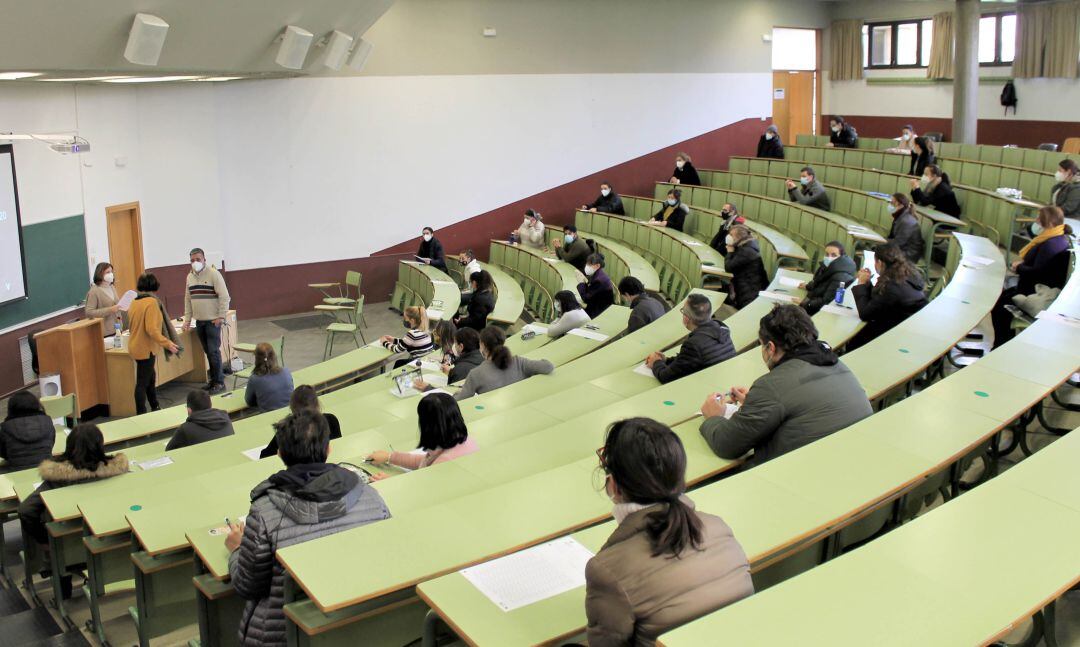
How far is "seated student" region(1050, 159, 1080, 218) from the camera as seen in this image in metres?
10.5

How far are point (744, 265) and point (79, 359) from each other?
6673 mm

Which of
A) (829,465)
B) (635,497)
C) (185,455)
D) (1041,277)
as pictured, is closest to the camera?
(635,497)

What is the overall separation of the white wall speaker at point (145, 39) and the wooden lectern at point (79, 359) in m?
2.81

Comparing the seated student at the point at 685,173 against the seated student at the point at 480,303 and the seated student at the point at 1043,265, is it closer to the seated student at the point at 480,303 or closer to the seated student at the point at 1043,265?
the seated student at the point at 480,303

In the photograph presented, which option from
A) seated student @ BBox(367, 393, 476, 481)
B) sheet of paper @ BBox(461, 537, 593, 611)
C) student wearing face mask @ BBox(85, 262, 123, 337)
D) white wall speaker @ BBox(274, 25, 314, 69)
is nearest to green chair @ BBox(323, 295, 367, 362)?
student wearing face mask @ BBox(85, 262, 123, 337)

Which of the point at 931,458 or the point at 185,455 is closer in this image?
the point at 931,458

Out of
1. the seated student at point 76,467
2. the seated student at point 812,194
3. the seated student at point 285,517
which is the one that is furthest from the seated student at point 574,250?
the seated student at point 285,517

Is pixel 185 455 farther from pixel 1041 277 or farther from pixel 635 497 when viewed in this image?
pixel 1041 277

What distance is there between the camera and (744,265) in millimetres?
9930

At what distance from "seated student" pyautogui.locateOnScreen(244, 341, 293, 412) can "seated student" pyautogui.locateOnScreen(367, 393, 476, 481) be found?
9.23 feet

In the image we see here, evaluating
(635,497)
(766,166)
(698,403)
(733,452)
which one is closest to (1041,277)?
(698,403)

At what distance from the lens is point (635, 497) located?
2.56 meters

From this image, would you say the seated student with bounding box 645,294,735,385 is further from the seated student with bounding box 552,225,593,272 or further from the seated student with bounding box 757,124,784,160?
the seated student with bounding box 757,124,784,160

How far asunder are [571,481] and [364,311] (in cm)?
1084
